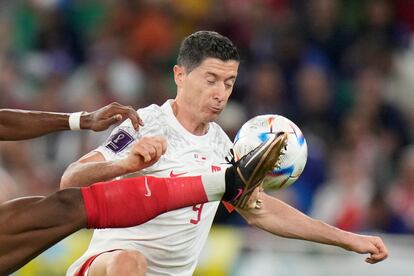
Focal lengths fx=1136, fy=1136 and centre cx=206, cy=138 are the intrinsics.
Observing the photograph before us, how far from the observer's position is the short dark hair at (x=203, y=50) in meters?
6.63

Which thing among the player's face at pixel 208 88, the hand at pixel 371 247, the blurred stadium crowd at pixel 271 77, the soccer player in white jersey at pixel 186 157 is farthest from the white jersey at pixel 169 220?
the blurred stadium crowd at pixel 271 77

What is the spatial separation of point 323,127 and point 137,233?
4893 mm

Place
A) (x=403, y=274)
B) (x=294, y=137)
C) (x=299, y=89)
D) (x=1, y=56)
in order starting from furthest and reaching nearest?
1. (x=1, y=56)
2. (x=299, y=89)
3. (x=403, y=274)
4. (x=294, y=137)

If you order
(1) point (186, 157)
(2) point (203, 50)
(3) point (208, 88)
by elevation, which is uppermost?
(2) point (203, 50)

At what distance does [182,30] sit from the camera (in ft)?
41.2

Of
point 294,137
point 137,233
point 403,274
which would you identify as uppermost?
point 294,137

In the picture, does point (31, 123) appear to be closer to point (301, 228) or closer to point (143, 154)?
point (143, 154)

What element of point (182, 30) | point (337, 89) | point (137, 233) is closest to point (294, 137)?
point (137, 233)

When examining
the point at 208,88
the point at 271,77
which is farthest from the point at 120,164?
the point at 271,77

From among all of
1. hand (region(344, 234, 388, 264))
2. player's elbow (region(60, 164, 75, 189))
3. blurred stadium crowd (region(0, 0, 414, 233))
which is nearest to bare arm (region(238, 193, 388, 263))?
hand (region(344, 234, 388, 264))

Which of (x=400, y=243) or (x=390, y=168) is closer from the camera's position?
(x=400, y=243)

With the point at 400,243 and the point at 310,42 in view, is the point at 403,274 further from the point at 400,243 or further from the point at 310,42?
the point at 310,42

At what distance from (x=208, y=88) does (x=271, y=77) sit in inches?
192

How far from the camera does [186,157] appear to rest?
658 cm
